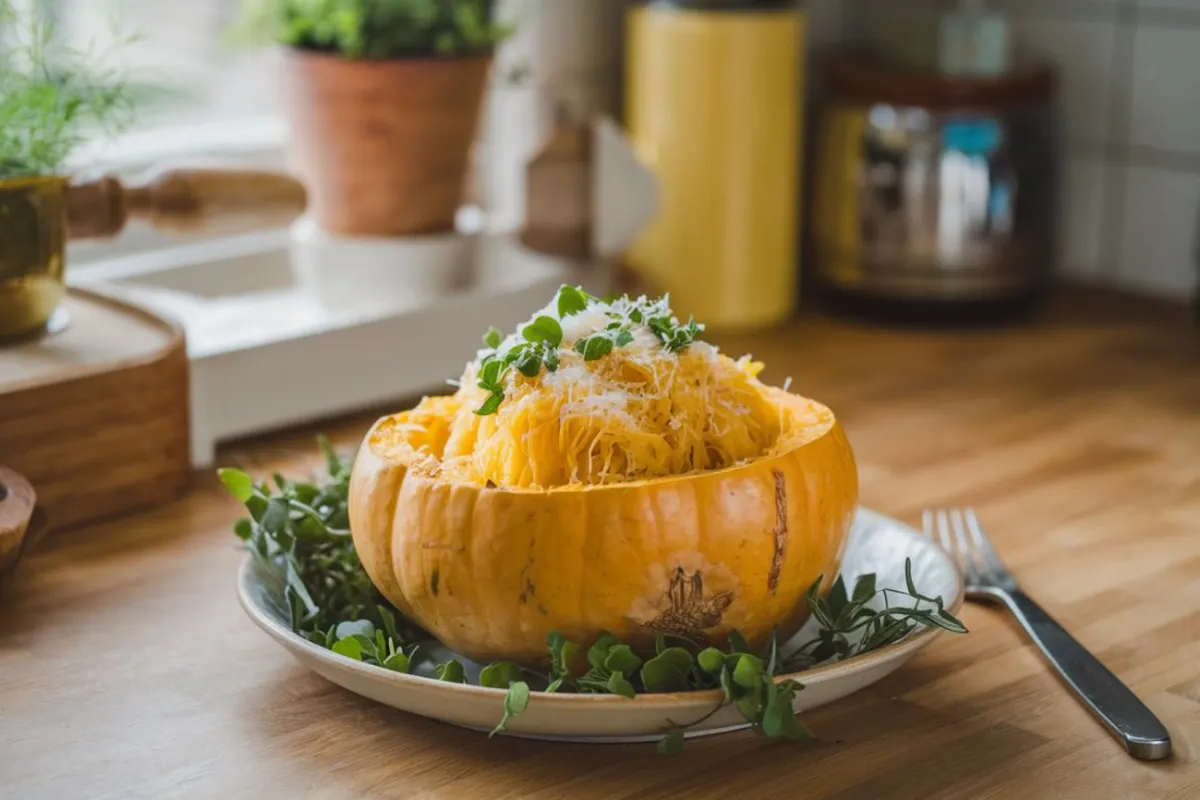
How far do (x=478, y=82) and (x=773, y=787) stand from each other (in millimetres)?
740

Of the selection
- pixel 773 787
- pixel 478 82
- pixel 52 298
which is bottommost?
pixel 773 787

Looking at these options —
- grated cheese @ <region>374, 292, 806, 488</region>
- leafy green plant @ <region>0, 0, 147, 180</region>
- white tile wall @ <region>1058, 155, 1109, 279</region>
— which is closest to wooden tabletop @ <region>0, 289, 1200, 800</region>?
grated cheese @ <region>374, 292, 806, 488</region>

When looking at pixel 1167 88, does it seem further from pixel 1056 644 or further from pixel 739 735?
pixel 739 735

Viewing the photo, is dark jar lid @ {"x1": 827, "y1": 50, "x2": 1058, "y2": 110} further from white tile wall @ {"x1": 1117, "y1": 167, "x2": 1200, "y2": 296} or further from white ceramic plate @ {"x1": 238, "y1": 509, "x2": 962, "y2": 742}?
white ceramic plate @ {"x1": 238, "y1": 509, "x2": 962, "y2": 742}

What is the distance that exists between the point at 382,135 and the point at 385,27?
8 centimetres

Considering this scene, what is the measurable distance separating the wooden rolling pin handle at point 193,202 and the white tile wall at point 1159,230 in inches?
32.8

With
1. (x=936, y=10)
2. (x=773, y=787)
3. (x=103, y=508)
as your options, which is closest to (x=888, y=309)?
(x=936, y=10)

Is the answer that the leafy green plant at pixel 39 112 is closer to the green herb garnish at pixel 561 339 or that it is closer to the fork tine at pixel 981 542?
the green herb garnish at pixel 561 339

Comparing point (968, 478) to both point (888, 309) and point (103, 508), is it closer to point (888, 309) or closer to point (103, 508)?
point (888, 309)

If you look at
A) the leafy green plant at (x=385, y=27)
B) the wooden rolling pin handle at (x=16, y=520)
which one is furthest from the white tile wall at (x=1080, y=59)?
the wooden rolling pin handle at (x=16, y=520)

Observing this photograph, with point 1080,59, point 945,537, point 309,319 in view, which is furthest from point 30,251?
point 1080,59

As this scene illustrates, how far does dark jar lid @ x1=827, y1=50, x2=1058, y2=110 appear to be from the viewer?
52.0 inches

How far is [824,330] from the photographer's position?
1.40 meters

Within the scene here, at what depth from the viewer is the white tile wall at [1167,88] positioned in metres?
1.41
